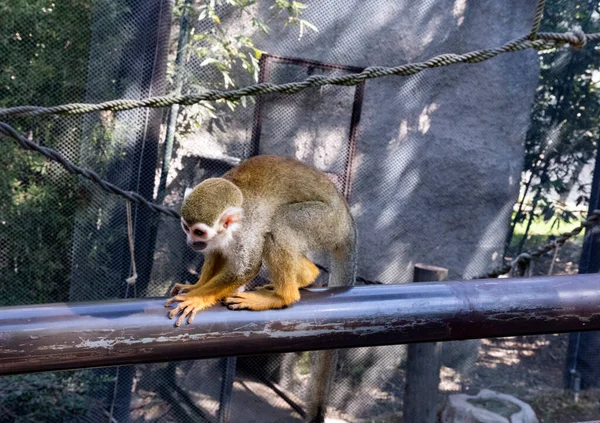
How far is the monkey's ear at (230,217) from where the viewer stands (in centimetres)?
172

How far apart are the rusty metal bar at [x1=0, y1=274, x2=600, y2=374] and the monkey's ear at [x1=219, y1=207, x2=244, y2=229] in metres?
0.64

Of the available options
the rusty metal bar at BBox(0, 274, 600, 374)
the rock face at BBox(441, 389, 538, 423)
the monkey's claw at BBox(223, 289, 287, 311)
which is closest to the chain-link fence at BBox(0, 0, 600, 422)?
the rock face at BBox(441, 389, 538, 423)

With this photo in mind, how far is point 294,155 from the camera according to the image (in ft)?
12.5

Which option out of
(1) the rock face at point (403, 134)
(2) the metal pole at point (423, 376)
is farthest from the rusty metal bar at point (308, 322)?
(1) the rock face at point (403, 134)

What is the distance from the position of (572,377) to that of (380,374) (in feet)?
4.53

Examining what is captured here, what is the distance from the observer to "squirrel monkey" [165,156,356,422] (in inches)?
64.8

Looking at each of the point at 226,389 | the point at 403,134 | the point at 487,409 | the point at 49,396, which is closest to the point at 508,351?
the point at 487,409

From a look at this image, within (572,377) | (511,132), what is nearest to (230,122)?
(511,132)

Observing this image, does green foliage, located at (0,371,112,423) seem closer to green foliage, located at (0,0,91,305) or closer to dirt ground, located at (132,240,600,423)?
green foliage, located at (0,0,91,305)

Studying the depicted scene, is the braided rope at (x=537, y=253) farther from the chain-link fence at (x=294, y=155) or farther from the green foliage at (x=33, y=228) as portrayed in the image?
the green foliage at (x=33, y=228)

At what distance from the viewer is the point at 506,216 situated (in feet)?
13.9

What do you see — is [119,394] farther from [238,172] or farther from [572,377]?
[572,377]

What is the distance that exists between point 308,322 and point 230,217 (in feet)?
2.61

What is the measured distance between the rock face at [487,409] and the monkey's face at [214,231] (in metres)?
2.57
